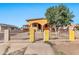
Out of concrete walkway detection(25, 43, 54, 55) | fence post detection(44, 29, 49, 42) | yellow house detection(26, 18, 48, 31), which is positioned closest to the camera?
concrete walkway detection(25, 43, 54, 55)

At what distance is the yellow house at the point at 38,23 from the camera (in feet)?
19.0

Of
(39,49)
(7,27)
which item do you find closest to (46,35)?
(39,49)

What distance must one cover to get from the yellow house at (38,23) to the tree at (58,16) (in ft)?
0.31

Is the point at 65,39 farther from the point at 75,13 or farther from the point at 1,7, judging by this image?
the point at 1,7

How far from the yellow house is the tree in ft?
0.31

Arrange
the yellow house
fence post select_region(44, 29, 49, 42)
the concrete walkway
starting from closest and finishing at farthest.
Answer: the concrete walkway
the yellow house
fence post select_region(44, 29, 49, 42)

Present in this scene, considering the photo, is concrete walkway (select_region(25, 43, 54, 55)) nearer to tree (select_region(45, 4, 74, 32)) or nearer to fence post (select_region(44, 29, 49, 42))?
fence post (select_region(44, 29, 49, 42))

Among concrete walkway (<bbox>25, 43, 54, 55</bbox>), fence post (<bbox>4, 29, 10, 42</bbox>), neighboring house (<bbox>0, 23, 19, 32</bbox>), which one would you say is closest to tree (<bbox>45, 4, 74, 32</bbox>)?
concrete walkway (<bbox>25, 43, 54, 55</bbox>)

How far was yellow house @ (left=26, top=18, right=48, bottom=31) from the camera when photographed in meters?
5.80

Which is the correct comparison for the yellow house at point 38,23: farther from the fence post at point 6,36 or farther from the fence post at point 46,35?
the fence post at point 6,36

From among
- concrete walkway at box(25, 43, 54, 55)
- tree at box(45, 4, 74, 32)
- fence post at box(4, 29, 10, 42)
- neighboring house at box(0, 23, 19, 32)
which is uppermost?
tree at box(45, 4, 74, 32)

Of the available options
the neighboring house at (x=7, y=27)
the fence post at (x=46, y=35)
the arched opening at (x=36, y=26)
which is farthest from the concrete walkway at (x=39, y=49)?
the neighboring house at (x=7, y=27)

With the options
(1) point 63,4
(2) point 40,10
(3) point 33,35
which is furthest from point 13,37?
(1) point 63,4

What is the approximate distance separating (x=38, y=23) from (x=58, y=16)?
14.8 inches
